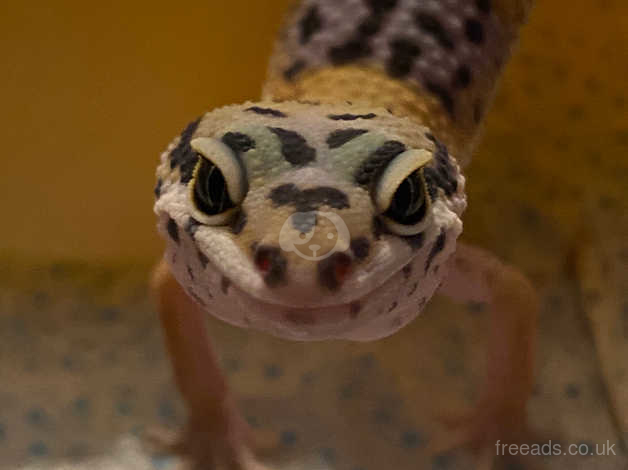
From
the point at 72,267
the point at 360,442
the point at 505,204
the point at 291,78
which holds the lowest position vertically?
the point at 360,442

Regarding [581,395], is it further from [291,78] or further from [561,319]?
[291,78]

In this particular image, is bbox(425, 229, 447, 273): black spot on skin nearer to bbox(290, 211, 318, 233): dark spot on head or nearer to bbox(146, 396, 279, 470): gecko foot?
bbox(290, 211, 318, 233): dark spot on head

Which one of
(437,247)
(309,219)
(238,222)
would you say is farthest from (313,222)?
(437,247)

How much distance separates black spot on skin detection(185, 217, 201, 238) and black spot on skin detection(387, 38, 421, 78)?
0.76 metres

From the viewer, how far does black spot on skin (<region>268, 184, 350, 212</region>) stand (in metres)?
1.03

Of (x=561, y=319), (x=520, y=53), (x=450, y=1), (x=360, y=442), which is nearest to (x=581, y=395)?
(x=561, y=319)

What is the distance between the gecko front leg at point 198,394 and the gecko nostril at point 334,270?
0.80 metres

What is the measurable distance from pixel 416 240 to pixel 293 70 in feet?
2.94

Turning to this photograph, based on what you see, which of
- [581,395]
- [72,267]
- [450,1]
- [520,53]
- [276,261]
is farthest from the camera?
[520,53]

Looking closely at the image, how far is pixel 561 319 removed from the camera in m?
2.24

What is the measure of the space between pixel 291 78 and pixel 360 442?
2.93 feet

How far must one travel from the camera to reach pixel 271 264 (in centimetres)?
98

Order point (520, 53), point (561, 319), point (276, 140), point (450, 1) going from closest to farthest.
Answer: point (276, 140) < point (450, 1) < point (561, 319) < point (520, 53)

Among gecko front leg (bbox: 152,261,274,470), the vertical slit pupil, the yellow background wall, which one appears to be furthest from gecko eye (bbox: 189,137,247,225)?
the yellow background wall
